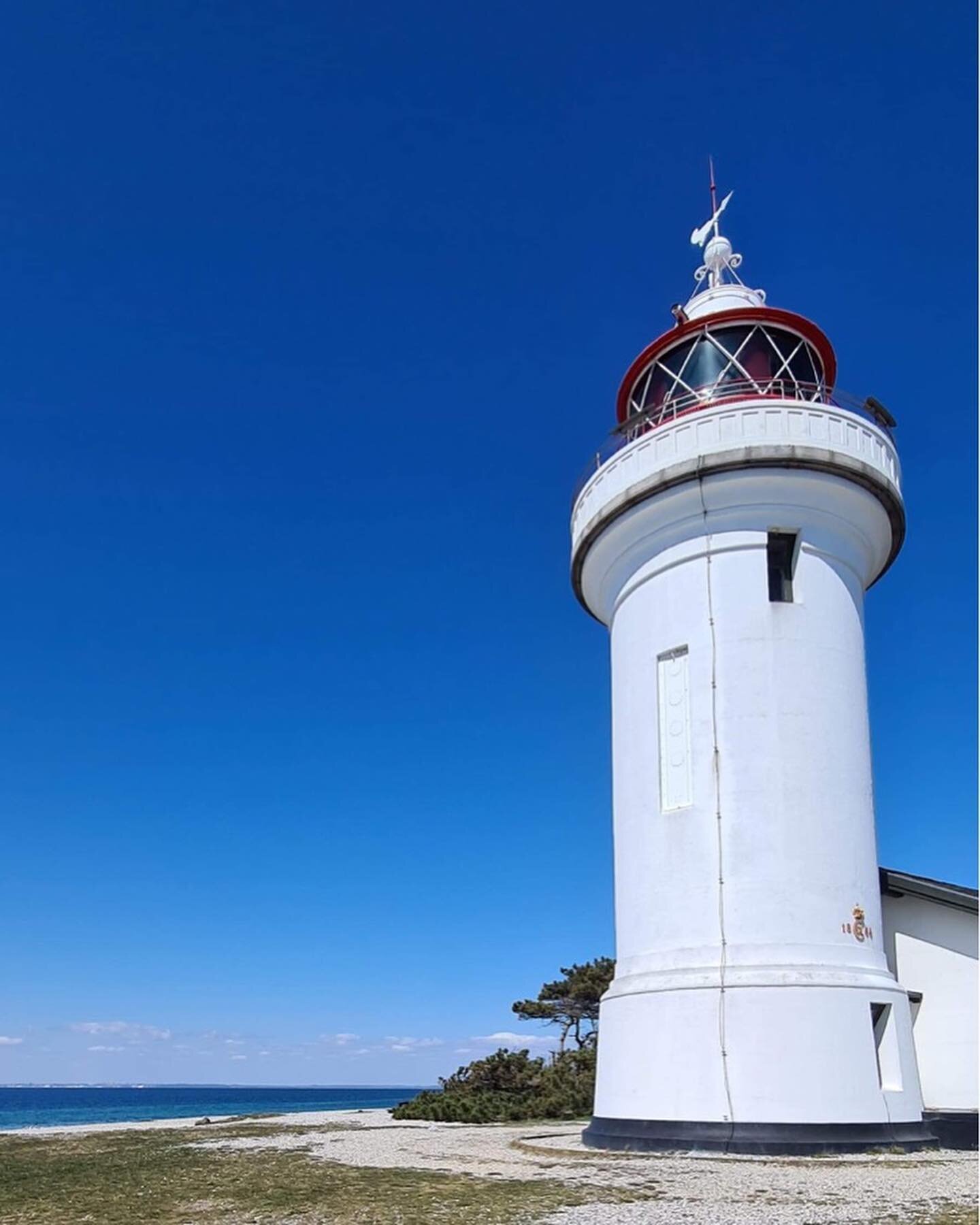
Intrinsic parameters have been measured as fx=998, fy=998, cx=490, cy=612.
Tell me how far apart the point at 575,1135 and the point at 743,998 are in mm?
4536

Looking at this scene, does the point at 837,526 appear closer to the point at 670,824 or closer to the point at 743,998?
the point at 670,824

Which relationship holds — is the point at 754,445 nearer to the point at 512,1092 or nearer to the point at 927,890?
the point at 927,890

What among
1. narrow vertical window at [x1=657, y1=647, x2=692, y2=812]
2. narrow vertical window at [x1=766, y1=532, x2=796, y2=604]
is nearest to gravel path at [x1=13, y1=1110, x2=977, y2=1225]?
narrow vertical window at [x1=657, y1=647, x2=692, y2=812]

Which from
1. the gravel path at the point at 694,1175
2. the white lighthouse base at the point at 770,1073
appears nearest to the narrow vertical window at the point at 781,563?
the white lighthouse base at the point at 770,1073

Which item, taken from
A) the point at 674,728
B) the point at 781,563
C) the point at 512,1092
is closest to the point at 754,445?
the point at 781,563

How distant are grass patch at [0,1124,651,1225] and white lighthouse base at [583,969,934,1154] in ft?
11.9

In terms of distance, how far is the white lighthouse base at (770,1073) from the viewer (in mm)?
11945

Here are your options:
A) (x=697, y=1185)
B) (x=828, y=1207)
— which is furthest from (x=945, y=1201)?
(x=697, y=1185)

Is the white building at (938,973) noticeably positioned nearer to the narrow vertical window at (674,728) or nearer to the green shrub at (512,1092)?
the narrow vertical window at (674,728)

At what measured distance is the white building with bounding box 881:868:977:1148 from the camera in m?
14.4

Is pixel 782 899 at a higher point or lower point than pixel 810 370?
lower

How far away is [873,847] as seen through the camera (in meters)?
14.0

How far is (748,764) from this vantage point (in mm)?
13555

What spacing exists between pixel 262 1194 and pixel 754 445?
35.5 feet
